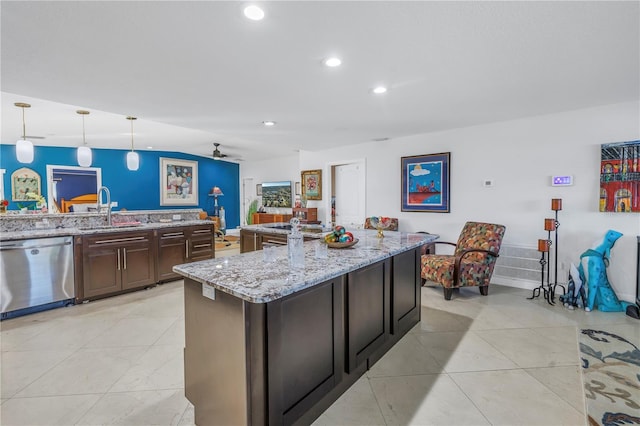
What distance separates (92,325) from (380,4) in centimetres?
382

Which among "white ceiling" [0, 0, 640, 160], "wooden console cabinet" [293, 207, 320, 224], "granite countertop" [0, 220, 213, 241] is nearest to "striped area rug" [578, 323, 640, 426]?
"white ceiling" [0, 0, 640, 160]

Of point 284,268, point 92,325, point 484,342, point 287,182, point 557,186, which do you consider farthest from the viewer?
point 287,182

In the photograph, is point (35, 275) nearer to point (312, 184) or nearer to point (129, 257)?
point (129, 257)

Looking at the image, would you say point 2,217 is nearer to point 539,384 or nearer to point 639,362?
point 539,384

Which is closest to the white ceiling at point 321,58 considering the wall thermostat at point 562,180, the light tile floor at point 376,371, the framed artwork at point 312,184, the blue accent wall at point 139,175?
the wall thermostat at point 562,180

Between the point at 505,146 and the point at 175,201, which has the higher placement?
the point at 505,146

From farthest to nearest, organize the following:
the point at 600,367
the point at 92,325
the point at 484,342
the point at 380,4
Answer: the point at 92,325
the point at 484,342
the point at 600,367
the point at 380,4

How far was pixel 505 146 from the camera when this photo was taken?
13.9ft

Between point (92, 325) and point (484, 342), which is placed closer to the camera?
point (484, 342)

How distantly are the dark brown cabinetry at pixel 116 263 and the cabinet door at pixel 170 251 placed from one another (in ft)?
0.38

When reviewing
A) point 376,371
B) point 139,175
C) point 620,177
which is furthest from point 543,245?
point 139,175

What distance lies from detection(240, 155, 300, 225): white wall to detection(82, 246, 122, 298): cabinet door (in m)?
5.42

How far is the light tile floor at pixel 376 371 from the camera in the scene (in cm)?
181

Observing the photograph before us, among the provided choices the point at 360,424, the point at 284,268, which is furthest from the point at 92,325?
the point at 360,424
